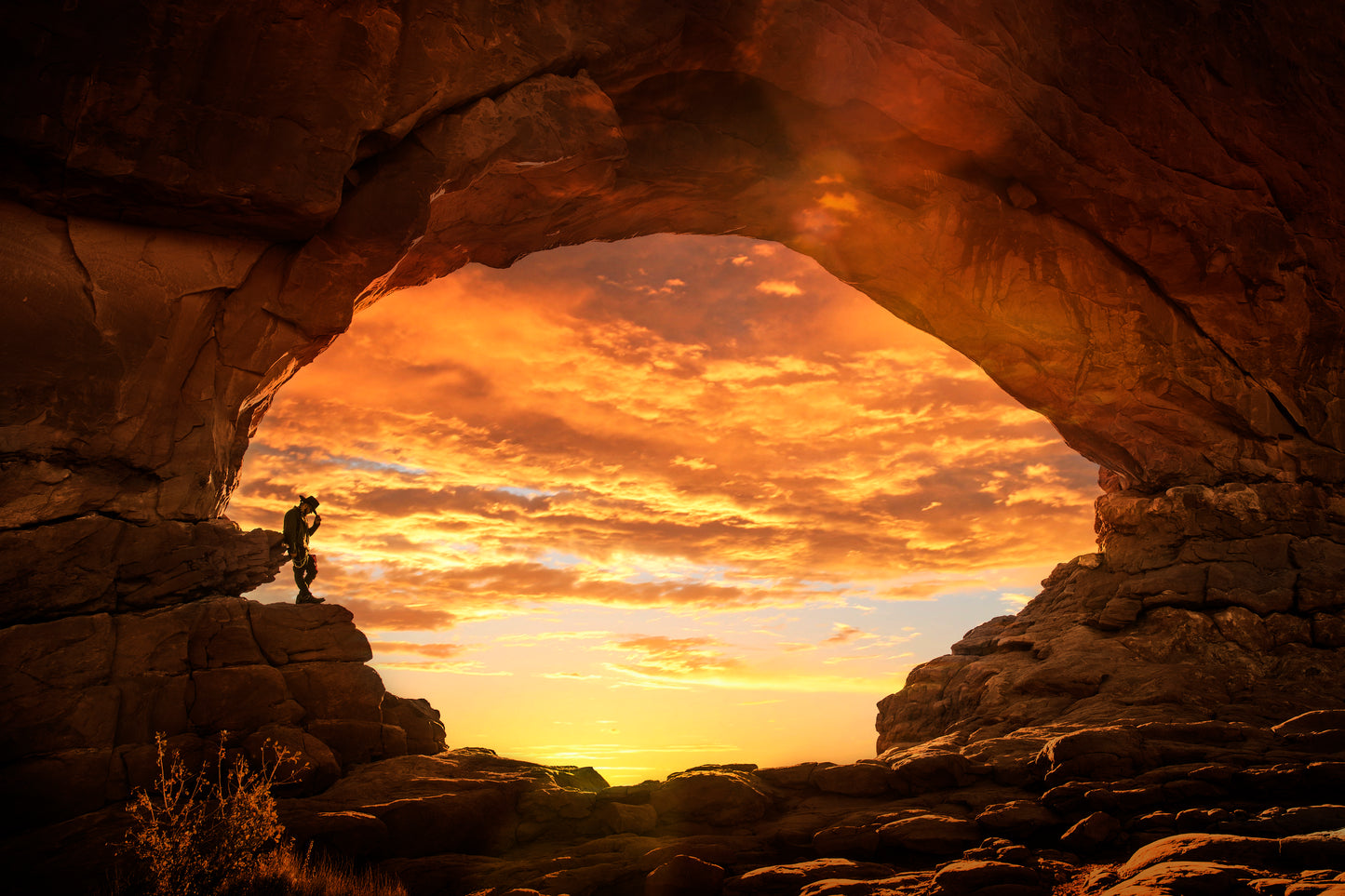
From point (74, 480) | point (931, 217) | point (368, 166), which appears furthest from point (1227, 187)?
point (74, 480)

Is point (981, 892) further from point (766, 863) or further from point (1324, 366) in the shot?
point (1324, 366)

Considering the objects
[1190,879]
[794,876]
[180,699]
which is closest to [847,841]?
[794,876]

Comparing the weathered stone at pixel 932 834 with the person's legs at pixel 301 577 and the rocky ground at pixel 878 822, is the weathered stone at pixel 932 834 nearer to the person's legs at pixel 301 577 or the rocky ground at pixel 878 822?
the rocky ground at pixel 878 822

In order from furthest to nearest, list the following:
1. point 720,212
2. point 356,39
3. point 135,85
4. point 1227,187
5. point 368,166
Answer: point 720,212, point 1227,187, point 368,166, point 356,39, point 135,85

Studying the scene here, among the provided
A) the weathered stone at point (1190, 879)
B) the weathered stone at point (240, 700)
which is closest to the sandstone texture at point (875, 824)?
the weathered stone at point (1190, 879)

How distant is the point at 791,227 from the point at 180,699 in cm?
1641

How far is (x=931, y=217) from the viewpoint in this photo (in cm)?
2027

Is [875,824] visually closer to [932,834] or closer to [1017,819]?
[932,834]

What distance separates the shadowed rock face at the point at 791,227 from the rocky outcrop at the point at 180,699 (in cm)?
28

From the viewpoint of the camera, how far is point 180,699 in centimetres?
1232

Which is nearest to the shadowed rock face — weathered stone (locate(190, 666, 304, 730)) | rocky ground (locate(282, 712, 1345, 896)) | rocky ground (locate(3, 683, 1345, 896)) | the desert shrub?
weathered stone (locate(190, 666, 304, 730))

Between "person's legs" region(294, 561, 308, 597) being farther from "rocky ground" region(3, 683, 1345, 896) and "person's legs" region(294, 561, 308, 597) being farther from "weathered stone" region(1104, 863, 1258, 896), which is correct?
"weathered stone" region(1104, 863, 1258, 896)

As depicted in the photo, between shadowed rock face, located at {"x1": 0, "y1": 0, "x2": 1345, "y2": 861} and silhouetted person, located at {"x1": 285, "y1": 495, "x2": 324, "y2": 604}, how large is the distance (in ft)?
1.80

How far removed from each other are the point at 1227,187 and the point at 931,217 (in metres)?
6.75
